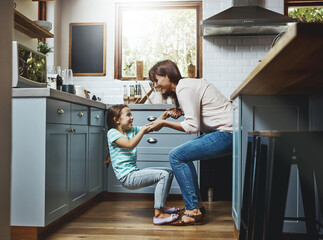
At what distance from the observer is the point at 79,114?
107 inches

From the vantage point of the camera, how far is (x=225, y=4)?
4.12 metres

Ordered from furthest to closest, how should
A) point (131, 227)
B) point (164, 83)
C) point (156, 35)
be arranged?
1. point (156, 35)
2. point (164, 83)
3. point (131, 227)

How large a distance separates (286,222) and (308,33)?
138 cm

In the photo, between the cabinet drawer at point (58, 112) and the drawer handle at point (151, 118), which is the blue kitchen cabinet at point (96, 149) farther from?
the cabinet drawer at point (58, 112)

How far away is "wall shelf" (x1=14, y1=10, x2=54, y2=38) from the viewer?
117 inches

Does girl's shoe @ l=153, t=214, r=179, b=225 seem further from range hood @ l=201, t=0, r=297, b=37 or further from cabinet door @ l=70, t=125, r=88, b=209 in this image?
A: range hood @ l=201, t=0, r=297, b=37

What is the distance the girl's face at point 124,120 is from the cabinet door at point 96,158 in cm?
32

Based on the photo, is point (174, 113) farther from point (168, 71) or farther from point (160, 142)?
point (160, 142)

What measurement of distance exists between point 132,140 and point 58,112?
1.93 feet

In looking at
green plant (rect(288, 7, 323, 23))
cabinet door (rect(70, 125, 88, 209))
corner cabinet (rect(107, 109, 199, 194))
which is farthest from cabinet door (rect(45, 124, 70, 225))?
green plant (rect(288, 7, 323, 23))

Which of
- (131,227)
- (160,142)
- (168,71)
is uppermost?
(168,71)

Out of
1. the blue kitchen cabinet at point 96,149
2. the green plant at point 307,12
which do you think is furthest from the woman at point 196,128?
the green plant at point 307,12

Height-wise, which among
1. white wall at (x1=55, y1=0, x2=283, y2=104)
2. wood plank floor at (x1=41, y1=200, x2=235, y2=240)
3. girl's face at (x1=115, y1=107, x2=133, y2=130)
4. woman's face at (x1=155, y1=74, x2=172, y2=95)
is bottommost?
wood plank floor at (x1=41, y1=200, x2=235, y2=240)

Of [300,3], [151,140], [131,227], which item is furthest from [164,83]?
[300,3]
